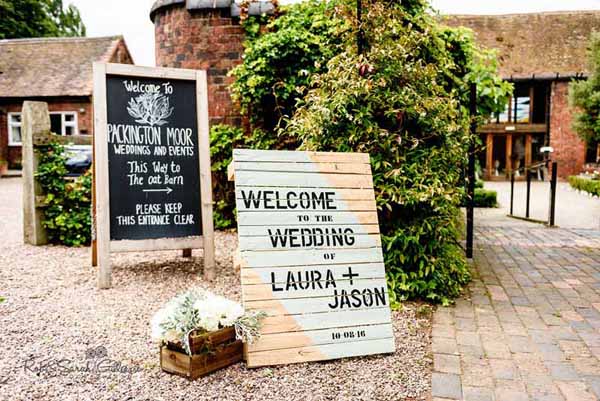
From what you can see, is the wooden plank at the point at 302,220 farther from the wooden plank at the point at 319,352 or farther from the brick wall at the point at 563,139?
the brick wall at the point at 563,139

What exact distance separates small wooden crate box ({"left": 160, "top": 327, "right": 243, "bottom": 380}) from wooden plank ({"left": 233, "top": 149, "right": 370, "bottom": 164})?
1.02 meters

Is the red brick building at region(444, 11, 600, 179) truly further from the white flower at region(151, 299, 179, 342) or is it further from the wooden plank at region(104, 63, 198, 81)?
the white flower at region(151, 299, 179, 342)

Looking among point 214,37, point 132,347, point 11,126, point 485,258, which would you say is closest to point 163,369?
point 132,347

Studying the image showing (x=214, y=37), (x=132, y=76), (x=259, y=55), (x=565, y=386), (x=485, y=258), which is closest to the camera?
(x=565, y=386)

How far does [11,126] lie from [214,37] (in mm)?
20602

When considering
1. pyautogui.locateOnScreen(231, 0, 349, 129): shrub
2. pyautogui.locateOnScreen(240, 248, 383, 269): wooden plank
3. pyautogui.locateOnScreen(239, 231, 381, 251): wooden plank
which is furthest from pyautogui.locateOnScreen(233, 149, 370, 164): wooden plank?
pyautogui.locateOnScreen(231, 0, 349, 129): shrub

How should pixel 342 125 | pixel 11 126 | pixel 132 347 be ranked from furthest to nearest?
pixel 11 126 → pixel 342 125 → pixel 132 347

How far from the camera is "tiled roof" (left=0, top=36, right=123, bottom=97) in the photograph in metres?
23.6

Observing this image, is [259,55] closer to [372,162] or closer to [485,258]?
[372,162]

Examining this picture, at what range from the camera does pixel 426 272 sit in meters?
4.08

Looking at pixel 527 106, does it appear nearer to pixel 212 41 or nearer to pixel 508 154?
pixel 508 154

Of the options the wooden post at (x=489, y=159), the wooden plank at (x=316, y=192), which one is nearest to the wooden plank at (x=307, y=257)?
the wooden plank at (x=316, y=192)

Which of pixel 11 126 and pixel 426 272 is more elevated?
pixel 11 126

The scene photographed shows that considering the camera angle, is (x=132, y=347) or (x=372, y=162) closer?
(x=132, y=347)
